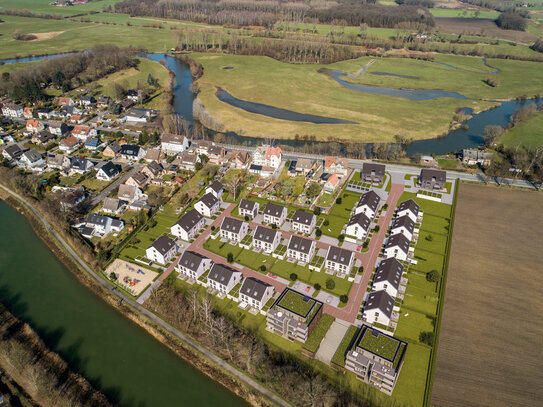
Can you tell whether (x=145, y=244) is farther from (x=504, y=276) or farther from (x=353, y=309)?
(x=504, y=276)

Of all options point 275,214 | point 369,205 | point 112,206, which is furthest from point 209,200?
point 369,205

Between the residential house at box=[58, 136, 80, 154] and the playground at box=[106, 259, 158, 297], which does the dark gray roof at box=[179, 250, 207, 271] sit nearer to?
the playground at box=[106, 259, 158, 297]

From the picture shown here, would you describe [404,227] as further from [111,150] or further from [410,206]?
[111,150]

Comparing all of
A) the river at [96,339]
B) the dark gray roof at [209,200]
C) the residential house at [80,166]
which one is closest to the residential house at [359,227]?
the dark gray roof at [209,200]

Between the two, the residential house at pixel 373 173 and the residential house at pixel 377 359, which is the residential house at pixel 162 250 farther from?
the residential house at pixel 373 173

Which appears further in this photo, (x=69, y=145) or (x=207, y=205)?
(x=69, y=145)
